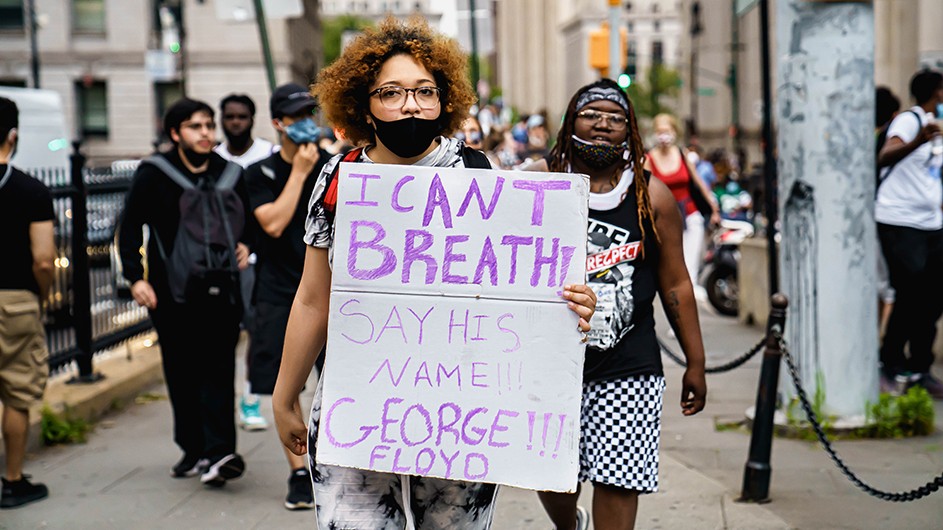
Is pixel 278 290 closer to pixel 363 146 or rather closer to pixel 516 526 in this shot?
pixel 516 526

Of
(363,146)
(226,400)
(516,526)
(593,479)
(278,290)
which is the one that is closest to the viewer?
(363,146)

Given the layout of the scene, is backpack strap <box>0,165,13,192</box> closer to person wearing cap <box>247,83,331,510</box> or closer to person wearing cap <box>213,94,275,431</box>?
person wearing cap <box>247,83,331,510</box>

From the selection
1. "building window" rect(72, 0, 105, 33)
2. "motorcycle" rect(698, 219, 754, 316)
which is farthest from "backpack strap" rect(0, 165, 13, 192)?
"building window" rect(72, 0, 105, 33)

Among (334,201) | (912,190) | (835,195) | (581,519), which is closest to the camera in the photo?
(334,201)

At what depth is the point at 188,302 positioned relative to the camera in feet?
20.7

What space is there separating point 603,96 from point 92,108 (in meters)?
44.2

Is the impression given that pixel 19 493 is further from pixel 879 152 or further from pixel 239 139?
pixel 879 152

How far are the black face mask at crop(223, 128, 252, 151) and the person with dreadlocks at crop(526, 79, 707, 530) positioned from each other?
12.5ft

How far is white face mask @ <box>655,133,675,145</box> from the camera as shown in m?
10.9

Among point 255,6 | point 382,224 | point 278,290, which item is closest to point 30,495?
point 278,290

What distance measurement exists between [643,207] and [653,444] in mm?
799

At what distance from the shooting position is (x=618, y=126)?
4.38m

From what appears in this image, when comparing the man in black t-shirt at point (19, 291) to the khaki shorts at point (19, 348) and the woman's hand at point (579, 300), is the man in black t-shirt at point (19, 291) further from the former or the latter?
the woman's hand at point (579, 300)

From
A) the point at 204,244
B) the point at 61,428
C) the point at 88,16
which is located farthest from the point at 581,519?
the point at 88,16
